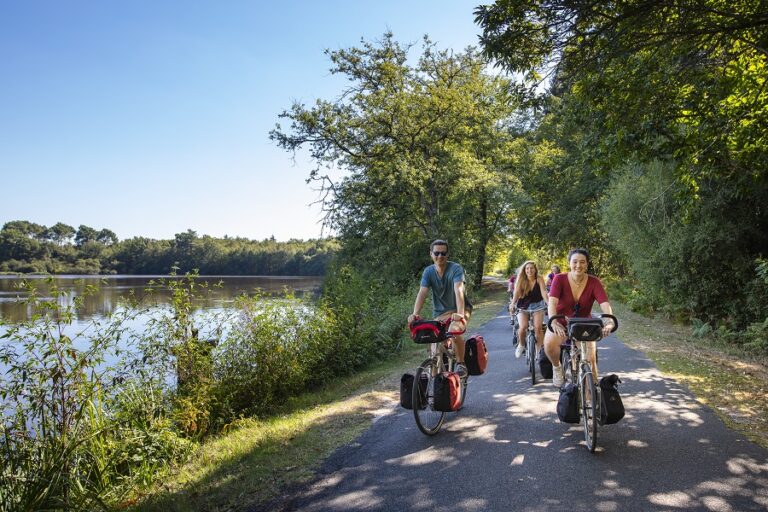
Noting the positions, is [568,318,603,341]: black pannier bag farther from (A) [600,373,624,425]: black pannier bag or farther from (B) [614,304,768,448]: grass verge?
(B) [614,304,768,448]: grass verge

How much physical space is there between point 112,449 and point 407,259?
21.3m

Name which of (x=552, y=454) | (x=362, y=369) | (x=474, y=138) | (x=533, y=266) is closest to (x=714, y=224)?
(x=533, y=266)

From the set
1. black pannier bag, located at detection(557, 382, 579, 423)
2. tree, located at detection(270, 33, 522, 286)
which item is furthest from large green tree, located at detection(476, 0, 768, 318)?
→ tree, located at detection(270, 33, 522, 286)

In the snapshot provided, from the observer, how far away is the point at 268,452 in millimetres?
5391

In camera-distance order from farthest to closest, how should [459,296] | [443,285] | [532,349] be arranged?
[532,349], [443,285], [459,296]

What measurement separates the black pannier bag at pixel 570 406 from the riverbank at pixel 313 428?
1912 millimetres

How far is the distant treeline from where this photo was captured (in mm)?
49969

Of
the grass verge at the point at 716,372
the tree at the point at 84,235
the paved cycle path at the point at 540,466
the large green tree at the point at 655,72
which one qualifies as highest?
the tree at the point at 84,235

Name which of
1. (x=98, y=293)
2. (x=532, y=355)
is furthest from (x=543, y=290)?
(x=98, y=293)

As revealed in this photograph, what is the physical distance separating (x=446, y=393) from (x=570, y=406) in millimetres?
1256

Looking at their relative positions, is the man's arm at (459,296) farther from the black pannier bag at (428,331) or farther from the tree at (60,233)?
the tree at (60,233)

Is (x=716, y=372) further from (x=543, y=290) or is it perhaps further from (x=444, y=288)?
(x=444, y=288)

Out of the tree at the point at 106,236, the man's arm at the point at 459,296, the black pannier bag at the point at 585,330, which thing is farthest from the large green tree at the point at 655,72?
the tree at the point at 106,236

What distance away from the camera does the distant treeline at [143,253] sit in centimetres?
4997
